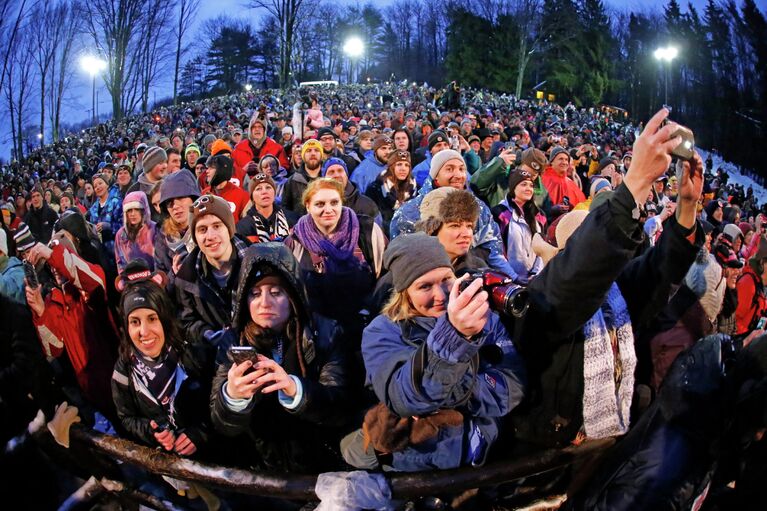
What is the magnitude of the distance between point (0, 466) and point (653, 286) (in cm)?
331

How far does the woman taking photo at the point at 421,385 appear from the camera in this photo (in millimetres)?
1820

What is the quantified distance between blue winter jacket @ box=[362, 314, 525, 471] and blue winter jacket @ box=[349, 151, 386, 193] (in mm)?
4183

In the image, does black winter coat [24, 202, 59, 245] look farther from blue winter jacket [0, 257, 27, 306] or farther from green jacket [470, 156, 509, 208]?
green jacket [470, 156, 509, 208]

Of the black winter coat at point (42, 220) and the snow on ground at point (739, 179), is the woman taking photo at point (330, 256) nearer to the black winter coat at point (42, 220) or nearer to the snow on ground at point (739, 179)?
the black winter coat at point (42, 220)

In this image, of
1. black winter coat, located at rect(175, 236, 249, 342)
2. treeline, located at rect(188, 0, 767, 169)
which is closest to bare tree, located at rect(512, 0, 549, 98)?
treeline, located at rect(188, 0, 767, 169)

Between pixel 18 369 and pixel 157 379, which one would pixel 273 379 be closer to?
pixel 157 379

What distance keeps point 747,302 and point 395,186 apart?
11.8ft

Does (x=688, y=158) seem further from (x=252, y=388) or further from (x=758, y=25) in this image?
(x=758, y=25)

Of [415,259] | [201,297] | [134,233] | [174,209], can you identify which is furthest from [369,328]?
[134,233]

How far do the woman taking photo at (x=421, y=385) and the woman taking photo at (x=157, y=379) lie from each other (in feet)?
2.80

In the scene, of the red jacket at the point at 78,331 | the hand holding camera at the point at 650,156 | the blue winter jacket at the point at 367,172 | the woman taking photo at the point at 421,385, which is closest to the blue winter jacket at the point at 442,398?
the woman taking photo at the point at 421,385

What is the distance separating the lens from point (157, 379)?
2693 millimetres

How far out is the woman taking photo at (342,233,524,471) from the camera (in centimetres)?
182

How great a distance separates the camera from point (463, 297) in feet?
5.15
